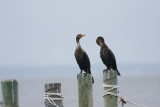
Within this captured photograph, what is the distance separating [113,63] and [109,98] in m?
4.36

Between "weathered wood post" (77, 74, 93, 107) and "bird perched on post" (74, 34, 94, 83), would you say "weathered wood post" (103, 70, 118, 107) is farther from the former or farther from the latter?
"bird perched on post" (74, 34, 94, 83)

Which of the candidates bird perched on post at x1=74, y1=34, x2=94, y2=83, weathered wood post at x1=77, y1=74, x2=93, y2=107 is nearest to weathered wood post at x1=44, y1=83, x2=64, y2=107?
weathered wood post at x1=77, y1=74, x2=93, y2=107

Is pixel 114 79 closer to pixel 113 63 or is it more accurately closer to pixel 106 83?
pixel 106 83

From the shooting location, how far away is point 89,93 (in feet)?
33.6

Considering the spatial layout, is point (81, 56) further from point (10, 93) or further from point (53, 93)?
point (10, 93)

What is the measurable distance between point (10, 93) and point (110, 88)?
1.71 metres

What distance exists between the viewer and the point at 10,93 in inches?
376

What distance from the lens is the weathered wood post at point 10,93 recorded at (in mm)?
9516

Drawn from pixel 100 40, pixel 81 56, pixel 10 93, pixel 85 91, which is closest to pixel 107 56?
pixel 100 40

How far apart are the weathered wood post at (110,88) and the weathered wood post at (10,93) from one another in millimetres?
1562

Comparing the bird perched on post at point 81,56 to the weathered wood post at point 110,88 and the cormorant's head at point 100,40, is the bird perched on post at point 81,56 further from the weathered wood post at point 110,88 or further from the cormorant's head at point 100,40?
the weathered wood post at point 110,88

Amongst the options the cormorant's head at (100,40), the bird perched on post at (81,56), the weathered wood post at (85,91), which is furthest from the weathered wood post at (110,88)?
the bird perched on post at (81,56)

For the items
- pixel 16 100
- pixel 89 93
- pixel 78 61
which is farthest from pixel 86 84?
pixel 78 61

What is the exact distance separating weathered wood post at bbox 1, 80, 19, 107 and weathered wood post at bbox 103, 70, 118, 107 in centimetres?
156
